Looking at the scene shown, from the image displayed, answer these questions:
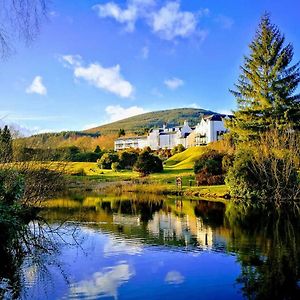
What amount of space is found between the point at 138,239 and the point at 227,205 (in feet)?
43.7

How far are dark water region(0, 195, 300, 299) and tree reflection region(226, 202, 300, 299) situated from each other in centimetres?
2

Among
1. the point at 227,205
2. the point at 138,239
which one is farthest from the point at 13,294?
the point at 227,205

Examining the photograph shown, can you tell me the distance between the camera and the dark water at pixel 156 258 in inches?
379

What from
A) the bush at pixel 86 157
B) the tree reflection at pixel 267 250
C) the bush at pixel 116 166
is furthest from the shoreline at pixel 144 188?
the bush at pixel 86 157

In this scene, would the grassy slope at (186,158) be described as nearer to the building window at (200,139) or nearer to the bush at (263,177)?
the building window at (200,139)

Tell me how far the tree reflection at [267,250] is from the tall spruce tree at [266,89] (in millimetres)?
15905

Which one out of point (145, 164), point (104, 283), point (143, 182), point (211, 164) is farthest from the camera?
point (145, 164)

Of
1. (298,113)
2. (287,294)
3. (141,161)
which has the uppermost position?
(298,113)

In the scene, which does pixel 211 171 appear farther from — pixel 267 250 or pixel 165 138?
pixel 165 138

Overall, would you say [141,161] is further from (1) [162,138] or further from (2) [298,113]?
(1) [162,138]

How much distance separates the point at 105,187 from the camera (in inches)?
1668

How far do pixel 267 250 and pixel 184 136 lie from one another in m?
85.8

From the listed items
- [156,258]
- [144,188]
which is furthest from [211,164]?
[156,258]

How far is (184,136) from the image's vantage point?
325 ft
